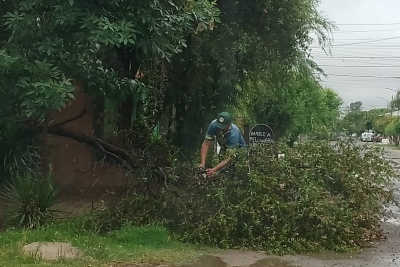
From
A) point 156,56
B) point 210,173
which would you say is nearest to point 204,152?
point 210,173

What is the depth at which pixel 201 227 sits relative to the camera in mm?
8453

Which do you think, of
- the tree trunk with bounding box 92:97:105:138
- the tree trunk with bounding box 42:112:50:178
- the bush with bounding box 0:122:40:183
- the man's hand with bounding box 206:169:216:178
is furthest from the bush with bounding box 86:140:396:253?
the tree trunk with bounding box 92:97:105:138

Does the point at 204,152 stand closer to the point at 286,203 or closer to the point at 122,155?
the point at 122,155

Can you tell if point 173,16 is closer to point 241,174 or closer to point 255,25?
point 241,174

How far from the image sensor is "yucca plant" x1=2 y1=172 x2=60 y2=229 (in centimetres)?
884

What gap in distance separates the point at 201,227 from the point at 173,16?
3.03 meters

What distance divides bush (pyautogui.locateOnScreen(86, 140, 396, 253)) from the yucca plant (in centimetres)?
79

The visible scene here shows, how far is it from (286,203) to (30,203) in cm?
380

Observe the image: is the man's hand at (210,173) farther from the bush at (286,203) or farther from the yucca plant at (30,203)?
the yucca plant at (30,203)

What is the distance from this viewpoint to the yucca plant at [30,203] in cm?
884

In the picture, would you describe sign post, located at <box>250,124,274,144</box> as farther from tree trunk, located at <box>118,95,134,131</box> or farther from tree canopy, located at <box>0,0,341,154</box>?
tree trunk, located at <box>118,95,134,131</box>

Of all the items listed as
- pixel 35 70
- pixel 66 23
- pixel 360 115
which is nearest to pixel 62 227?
Result: pixel 35 70

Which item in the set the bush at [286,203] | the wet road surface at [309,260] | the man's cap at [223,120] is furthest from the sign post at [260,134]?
the wet road surface at [309,260]

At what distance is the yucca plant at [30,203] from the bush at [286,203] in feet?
2.59
